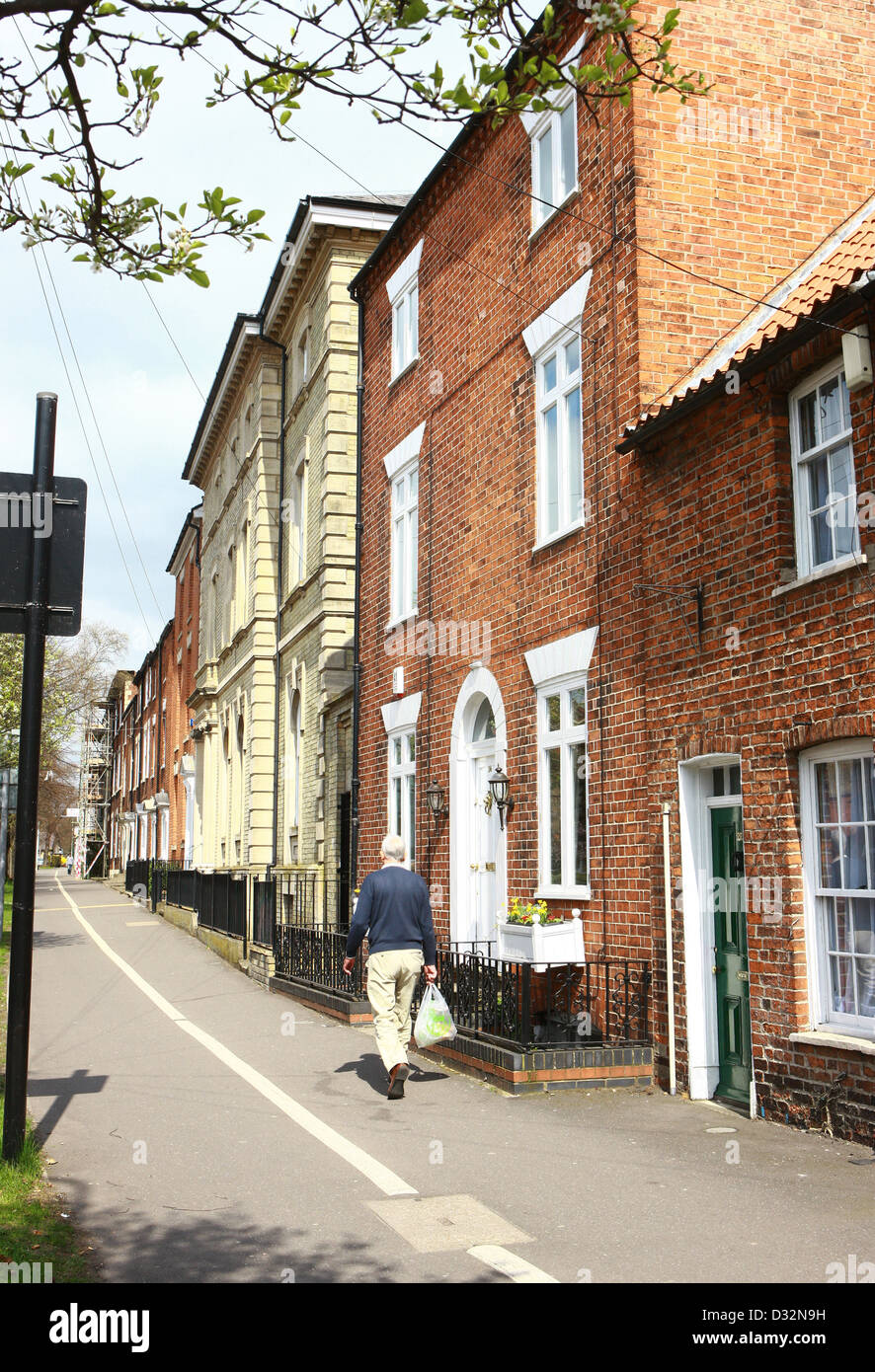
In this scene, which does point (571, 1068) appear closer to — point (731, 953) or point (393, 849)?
point (731, 953)

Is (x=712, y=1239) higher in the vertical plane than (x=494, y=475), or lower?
lower

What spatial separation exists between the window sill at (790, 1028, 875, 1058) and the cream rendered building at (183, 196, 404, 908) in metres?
12.4

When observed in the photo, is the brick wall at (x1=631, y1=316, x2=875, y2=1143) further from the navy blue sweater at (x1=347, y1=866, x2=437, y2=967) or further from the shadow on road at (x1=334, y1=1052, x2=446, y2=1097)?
the shadow on road at (x1=334, y1=1052, x2=446, y2=1097)

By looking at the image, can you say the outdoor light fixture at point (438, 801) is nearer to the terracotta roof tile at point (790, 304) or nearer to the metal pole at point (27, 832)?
the terracotta roof tile at point (790, 304)

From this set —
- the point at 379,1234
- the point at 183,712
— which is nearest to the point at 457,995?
the point at 379,1234

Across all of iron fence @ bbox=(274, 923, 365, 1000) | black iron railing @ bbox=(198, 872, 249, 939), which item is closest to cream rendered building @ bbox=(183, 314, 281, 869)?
black iron railing @ bbox=(198, 872, 249, 939)

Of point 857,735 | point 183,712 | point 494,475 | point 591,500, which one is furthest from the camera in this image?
point 183,712

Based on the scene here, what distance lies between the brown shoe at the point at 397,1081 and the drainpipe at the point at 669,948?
2.02 metres

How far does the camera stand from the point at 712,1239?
19.7ft

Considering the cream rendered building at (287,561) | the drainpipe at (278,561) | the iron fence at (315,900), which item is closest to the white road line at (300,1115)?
the iron fence at (315,900)

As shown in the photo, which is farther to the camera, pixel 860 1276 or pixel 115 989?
pixel 115 989

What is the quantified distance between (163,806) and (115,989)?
107ft

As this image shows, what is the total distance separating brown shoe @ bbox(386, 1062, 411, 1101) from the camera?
984cm

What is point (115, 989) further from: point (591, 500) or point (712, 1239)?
point (712, 1239)
